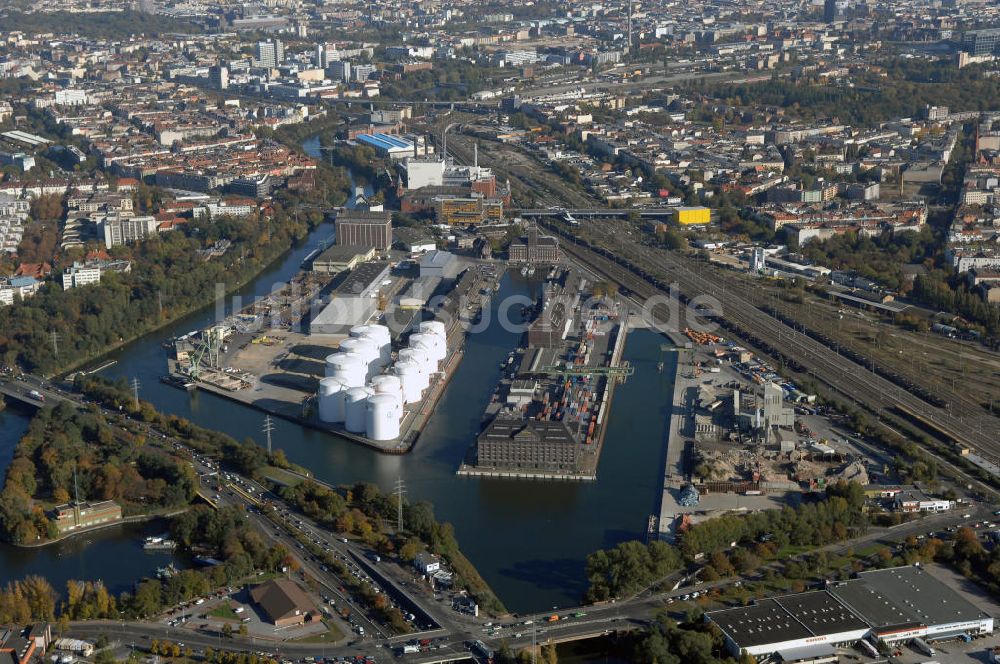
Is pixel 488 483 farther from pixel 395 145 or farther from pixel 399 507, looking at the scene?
pixel 395 145

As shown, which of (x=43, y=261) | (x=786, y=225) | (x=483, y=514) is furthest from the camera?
(x=786, y=225)

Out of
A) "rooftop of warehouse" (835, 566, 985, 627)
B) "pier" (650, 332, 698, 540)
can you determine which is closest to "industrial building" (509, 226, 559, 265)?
"pier" (650, 332, 698, 540)

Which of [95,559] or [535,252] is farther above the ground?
[535,252]

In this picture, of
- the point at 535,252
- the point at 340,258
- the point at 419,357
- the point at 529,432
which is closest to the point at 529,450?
the point at 529,432

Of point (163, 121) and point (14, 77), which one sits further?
point (14, 77)

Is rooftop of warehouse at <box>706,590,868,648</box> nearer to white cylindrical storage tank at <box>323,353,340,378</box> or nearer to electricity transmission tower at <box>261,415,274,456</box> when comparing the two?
electricity transmission tower at <box>261,415,274,456</box>

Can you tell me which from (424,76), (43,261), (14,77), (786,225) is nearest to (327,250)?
(43,261)

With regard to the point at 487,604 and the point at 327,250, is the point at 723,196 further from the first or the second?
the point at 487,604
